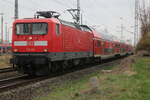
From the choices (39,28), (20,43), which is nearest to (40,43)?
(39,28)

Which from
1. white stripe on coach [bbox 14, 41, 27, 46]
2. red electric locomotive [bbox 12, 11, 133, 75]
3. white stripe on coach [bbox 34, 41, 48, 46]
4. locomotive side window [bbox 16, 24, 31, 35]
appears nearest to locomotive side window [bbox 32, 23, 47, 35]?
red electric locomotive [bbox 12, 11, 133, 75]

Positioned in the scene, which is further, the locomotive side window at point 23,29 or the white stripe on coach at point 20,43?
the locomotive side window at point 23,29

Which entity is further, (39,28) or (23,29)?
(23,29)

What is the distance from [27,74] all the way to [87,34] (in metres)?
7.84

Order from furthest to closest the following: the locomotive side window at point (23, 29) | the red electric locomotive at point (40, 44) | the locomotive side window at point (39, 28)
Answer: the locomotive side window at point (23, 29) → the locomotive side window at point (39, 28) → the red electric locomotive at point (40, 44)

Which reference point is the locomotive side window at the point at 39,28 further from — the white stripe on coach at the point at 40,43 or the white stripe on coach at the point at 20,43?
the white stripe on coach at the point at 20,43

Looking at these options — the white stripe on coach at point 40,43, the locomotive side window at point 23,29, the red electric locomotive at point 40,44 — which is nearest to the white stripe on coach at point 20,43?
the red electric locomotive at point 40,44

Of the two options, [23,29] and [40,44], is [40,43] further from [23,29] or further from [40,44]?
[23,29]

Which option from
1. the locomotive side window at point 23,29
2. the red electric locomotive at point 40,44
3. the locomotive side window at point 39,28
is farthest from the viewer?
the locomotive side window at point 23,29

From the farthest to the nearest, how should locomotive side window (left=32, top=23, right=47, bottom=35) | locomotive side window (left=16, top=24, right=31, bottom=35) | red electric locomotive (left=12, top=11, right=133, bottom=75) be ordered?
locomotive side window (left=16, top=24, right=31, bottom=35), locomotive side window (left=32, top=23, right=47, bottom=35), red electric locomotive (left=12, top=11, right=133, bottom=75)

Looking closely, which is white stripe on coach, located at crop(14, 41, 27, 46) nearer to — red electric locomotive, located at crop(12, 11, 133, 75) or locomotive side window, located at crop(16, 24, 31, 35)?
red electric locomotive, located at crop(12, 11, 133, 75)

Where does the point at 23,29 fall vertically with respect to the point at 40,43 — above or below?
above

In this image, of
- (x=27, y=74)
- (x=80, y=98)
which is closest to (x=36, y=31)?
(x=27, y=74)

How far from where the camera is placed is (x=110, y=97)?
8000 mm
